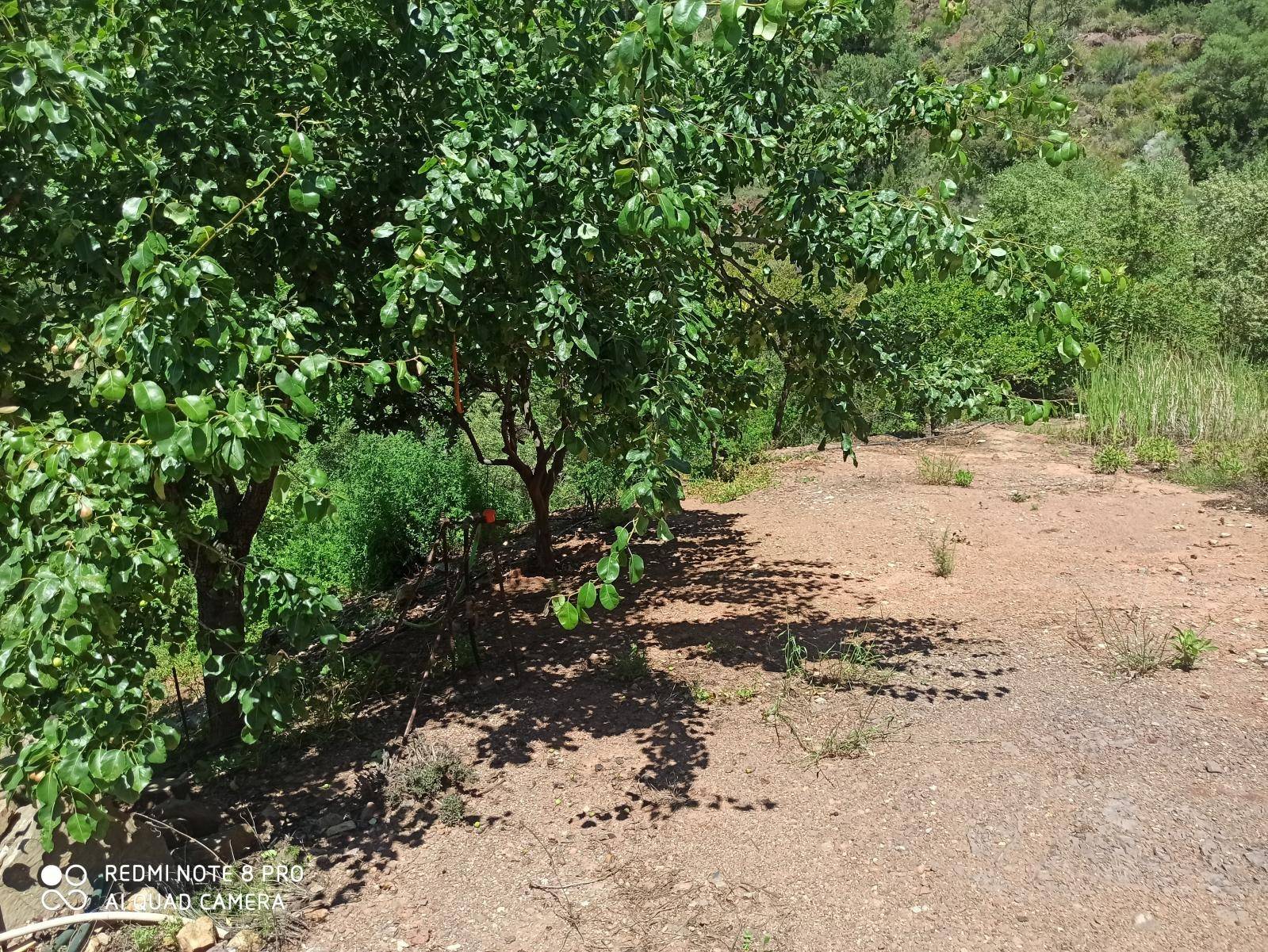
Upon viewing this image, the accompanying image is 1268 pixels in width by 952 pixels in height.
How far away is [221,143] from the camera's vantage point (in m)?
3.26

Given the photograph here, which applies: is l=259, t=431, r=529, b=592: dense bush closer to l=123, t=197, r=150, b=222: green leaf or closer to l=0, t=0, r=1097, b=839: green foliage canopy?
l=0, t=0, r=1097, b=839: green foliage canopy

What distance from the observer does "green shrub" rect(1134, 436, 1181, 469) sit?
8.38m

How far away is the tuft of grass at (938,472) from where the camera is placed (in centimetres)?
812

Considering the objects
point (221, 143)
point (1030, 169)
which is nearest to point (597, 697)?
point (221, 143)

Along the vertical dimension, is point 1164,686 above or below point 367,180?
below

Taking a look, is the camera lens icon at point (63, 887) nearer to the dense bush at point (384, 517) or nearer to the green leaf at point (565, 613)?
the green leaf at point (565, 613)

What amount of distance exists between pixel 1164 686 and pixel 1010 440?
6.38 meters

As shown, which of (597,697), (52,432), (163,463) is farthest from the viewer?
(597,697)

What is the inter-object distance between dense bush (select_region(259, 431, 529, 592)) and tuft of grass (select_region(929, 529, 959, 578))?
3.69 m

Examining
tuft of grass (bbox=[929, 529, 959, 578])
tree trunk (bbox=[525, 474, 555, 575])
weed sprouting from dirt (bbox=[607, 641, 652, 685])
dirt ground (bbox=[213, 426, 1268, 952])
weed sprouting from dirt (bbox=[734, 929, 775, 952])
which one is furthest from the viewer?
tree trunk (bbox=[525, 474, 555, 575])

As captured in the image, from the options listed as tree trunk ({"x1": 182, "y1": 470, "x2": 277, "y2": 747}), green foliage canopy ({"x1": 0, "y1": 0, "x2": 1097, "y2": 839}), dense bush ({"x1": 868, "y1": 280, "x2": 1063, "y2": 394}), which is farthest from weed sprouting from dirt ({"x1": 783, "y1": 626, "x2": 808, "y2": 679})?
dense bush ({"x1": 868, "y1": 280, "x2": 1063, "y2": 394})

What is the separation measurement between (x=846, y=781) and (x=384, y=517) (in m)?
5.73

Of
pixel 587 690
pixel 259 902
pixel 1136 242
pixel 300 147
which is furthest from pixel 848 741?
pixel 1136 242

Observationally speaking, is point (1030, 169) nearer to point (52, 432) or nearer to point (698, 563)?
point (698, 563)
